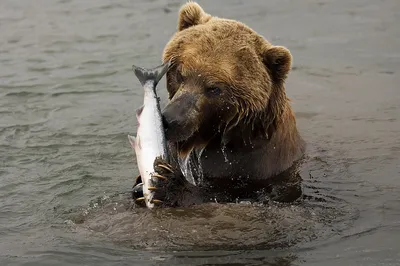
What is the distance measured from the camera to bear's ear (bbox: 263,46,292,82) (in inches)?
223

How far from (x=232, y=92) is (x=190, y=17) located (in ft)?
2.88

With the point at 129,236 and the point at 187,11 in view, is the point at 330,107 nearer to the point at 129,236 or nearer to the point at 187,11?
the point at 187,11

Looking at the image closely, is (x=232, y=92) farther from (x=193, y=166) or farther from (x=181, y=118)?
(x=193, y=166)

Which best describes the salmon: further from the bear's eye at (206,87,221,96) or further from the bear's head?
the bear's eye at (206,87,221,96)

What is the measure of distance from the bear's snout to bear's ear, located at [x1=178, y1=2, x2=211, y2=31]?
933mm

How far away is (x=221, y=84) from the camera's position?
535 cm

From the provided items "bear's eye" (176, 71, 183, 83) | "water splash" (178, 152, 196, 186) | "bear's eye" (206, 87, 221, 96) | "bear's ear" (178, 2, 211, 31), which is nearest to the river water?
"water splash" (178, 152, 196, 186)

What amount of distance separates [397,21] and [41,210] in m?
7.00

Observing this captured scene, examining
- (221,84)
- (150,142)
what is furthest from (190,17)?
(150,142)

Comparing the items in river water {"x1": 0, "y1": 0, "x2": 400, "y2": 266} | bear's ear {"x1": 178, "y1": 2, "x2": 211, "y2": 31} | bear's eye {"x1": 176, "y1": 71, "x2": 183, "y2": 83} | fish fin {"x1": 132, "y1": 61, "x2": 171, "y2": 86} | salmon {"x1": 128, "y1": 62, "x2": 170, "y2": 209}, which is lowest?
river water {"x1": 0, "y1": 0, "x2": 400, "y2": 266}

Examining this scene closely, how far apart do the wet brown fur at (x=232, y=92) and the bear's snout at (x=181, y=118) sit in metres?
0.01

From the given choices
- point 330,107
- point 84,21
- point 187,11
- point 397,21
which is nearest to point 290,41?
point 397,21

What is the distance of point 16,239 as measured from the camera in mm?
5375

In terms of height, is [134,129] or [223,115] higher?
[223,115]
